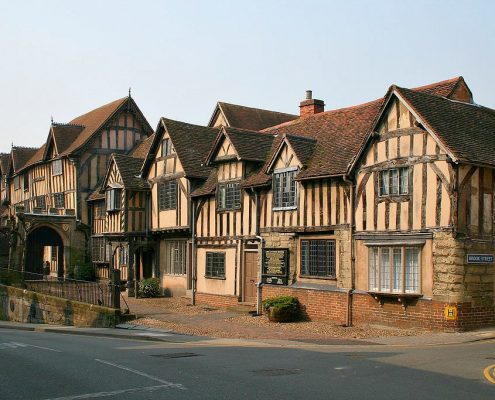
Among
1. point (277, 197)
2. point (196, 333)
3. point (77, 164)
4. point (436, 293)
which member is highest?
point (77, 164)

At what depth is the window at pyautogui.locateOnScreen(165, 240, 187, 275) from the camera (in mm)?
30406

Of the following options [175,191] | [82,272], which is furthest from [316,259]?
[82,272]

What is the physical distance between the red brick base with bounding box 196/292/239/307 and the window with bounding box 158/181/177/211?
15.1ft

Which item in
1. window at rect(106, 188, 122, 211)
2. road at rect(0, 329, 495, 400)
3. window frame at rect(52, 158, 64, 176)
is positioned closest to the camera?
road at rect(0, 329, 495, 400)

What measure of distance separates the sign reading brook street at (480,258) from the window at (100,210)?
26227 mm

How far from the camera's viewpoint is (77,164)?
41312 millimetres

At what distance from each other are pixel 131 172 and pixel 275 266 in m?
13.0

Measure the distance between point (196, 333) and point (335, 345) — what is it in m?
5.08

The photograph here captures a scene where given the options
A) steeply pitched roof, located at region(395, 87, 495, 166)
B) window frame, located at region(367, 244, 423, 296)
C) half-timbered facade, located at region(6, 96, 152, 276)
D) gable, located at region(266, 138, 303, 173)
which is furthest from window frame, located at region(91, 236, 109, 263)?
steeply pitched roof, located at region(395, 87, 495, 166)

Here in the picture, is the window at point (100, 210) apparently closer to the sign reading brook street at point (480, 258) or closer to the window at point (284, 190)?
the window at point (284, 190)

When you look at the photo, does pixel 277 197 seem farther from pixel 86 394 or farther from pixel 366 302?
pixel 86 394

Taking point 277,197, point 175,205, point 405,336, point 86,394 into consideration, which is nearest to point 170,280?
point 175,205

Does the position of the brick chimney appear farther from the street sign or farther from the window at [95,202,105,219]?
the street sign

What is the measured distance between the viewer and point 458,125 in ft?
63.8
